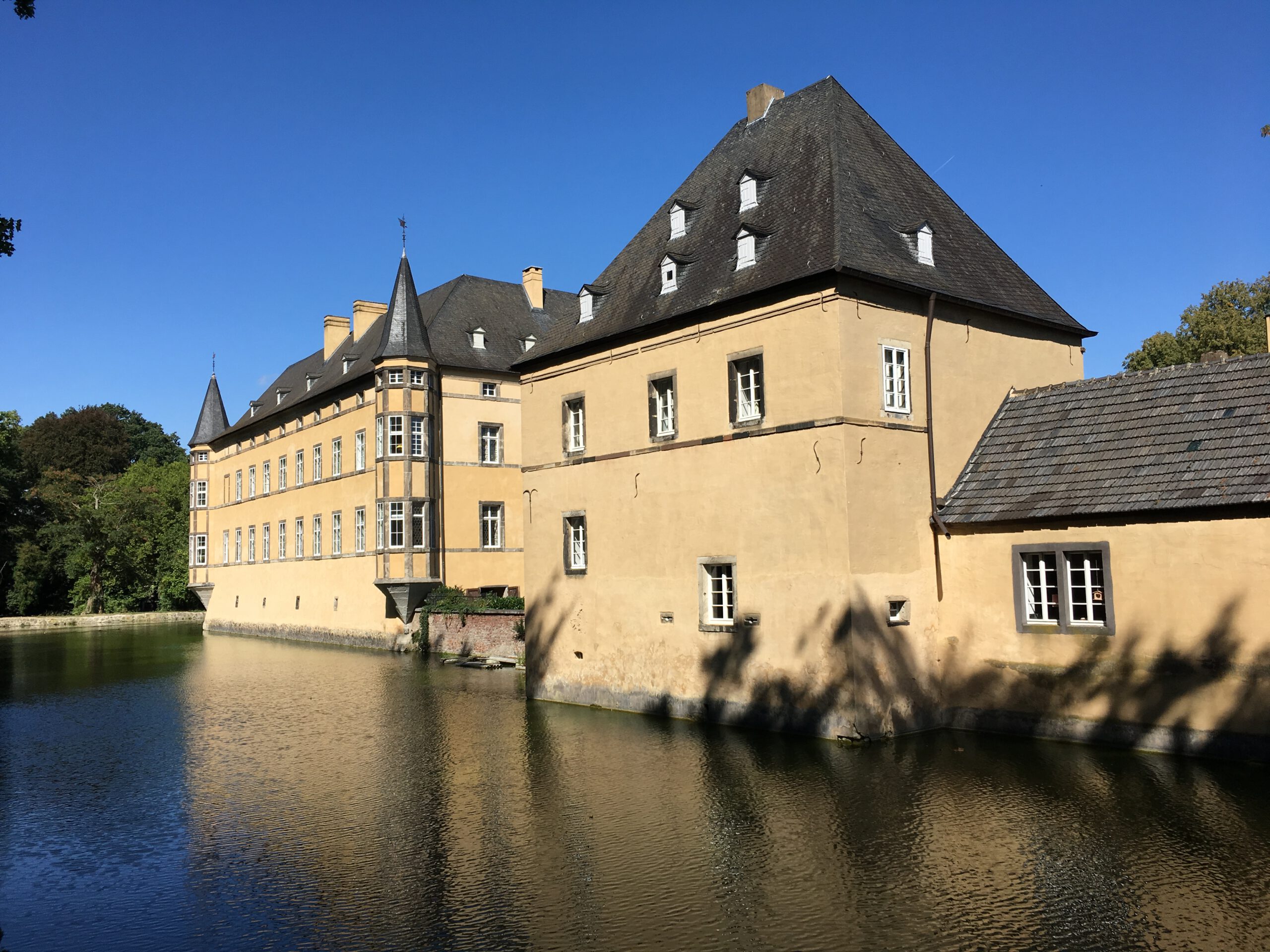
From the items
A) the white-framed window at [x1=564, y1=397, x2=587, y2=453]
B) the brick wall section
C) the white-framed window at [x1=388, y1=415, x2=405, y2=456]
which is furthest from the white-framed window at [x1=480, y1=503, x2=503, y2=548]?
the white-framed window at [x1=564, y1=397, x2=587, y2=453]

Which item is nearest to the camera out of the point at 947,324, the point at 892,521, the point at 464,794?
the point at 464,794

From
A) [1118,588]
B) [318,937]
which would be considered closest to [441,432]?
[1118,588]

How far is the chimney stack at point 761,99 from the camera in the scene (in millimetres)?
20500

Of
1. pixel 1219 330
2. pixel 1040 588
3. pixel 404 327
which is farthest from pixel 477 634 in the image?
pixel 1219 330

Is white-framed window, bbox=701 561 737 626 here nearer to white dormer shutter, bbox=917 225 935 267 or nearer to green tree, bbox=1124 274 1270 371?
white dormer shutter, bbox=917 225 935 267

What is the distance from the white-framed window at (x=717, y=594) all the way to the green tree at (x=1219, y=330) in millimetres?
25720

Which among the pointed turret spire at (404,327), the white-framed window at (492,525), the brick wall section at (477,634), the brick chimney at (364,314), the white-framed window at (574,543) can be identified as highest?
the brick chimney at (364,314)

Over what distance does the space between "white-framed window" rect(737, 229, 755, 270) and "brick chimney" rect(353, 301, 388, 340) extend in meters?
29.7

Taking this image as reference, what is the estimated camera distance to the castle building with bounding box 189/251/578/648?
1380 inches

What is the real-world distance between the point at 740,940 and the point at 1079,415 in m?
11.3

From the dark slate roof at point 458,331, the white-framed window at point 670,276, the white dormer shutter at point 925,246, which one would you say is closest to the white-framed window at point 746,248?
the white-framed window at point 670,276

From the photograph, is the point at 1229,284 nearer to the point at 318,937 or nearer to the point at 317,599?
the point at 317,599

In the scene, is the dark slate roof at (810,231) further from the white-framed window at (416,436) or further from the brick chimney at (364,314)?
the brick chimney at (364,314)

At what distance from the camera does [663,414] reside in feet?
60.1
